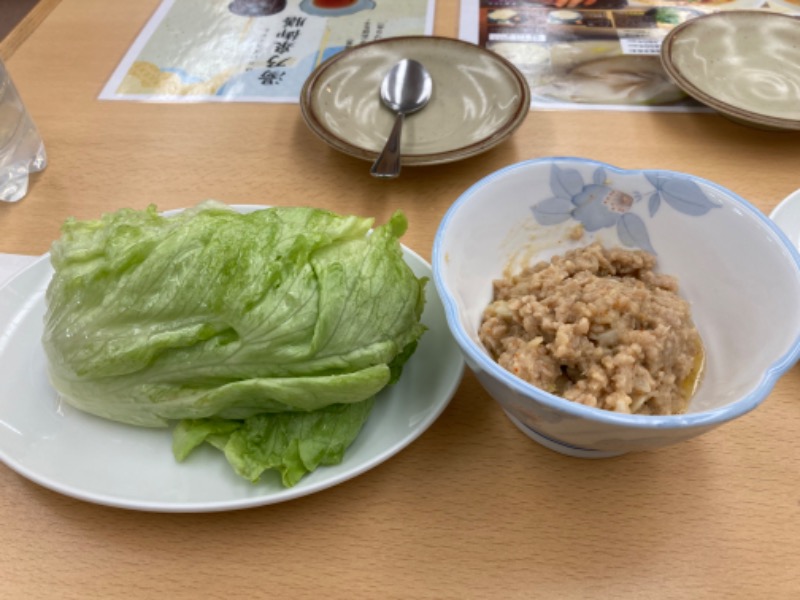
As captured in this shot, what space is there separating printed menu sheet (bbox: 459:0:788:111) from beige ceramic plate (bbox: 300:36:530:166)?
0.68ft

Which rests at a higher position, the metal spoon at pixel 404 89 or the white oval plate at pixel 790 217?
the metal spoon at pixel 404 89

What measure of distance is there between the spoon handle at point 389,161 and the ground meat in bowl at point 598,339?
0.52 meters

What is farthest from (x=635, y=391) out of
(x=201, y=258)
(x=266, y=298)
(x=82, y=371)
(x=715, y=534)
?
(x=82, y=371)

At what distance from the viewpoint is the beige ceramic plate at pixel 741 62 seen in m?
1.75

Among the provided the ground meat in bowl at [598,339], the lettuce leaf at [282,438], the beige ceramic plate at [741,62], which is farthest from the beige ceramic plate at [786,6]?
the lettuce leaf at [282,438]

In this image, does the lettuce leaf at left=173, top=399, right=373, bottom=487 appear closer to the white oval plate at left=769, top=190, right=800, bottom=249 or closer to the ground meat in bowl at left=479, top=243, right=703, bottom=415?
the ground meat in bowl at left=479, top=243, right=703, bottom=415

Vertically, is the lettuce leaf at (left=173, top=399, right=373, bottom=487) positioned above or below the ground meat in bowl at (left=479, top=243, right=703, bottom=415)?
below

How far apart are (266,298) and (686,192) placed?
788mm

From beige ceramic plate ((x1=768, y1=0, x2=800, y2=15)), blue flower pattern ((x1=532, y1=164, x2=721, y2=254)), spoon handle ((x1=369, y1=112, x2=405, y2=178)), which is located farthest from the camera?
beige ceramic plate ((x1=768, y1=0, x2=800, y2=15))

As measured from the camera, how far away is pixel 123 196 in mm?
→ 1646

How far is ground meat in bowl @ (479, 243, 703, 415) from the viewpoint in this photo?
954 millimetres

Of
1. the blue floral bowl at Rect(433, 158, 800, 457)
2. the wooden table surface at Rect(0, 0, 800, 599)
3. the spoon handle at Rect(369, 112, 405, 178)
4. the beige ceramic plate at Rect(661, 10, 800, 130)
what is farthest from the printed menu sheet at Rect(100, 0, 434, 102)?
the wooden table surface at Rect(0, 0, 800, 599)

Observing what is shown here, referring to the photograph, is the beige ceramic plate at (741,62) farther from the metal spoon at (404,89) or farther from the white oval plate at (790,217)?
the metal spoon at (404,89)

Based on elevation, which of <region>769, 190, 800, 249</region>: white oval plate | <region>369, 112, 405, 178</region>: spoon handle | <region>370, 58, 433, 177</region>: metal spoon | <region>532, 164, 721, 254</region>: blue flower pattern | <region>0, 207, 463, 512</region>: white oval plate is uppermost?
<region>532, 164, 721, 254</region>: blue flower pattern
